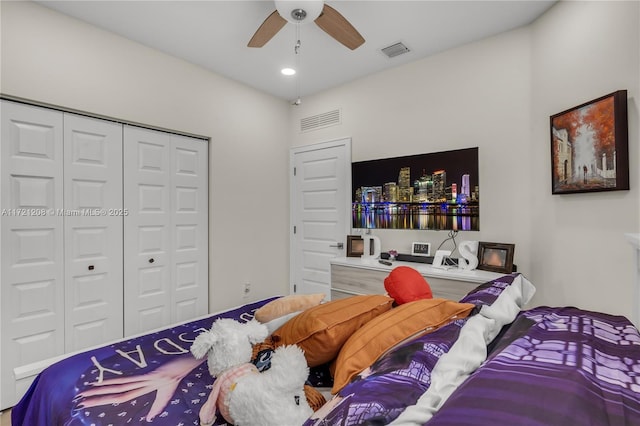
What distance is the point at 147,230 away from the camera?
2.90m

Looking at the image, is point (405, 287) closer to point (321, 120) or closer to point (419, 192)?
point (419, 192)

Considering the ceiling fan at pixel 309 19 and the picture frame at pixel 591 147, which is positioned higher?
the ceiling fan at pixel 309 19

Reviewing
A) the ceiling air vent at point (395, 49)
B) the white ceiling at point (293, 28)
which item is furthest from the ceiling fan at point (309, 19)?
the ceiling air vent at point (395, 49)

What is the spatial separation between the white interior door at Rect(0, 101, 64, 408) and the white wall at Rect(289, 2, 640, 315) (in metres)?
2.73

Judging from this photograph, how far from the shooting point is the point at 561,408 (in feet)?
1.91

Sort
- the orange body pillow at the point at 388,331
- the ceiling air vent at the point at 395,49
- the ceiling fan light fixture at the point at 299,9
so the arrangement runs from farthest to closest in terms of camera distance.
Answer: the ceiling air vent at the point at 395,49 < the ceiling fan light fixture at the point at 299,9 < the orange body pillow at the point at 388,331

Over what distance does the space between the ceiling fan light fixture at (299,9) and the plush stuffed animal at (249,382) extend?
1833 millimetres

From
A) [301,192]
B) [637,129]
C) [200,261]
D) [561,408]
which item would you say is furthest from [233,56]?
[561,408]

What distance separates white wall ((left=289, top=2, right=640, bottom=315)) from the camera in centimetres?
179

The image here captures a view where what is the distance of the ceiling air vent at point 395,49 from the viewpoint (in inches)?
112

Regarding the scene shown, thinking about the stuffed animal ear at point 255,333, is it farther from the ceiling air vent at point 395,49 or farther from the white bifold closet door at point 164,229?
the ceiling air vent at point 395,49

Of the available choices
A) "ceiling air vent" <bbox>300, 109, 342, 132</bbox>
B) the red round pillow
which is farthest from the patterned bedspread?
"ceiling air vent" <bbox>300, 109, 342, 132</bbox>

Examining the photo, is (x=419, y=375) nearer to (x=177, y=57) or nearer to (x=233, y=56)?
(x=233, y=56)

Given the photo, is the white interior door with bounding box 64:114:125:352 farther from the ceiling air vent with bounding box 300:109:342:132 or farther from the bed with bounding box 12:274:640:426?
the ceiling air vent with bounding box 300:109:342:132
